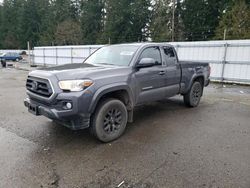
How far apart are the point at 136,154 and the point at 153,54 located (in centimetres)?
247

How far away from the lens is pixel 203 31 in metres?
34.8

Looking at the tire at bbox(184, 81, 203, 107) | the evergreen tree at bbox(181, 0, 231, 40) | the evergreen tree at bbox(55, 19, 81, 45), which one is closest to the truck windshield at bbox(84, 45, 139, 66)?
the tire at bbox(184, 81, 203, 107)

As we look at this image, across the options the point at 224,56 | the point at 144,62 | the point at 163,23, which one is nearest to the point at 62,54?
the point at 224,56

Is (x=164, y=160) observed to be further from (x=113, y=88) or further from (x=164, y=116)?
(x=164, y=116)

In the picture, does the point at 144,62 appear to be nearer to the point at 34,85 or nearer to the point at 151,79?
the point at 151,79

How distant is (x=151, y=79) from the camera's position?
15.6 feet

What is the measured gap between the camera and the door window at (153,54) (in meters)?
4.81

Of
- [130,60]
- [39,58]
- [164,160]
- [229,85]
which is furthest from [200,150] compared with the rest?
[39,58]

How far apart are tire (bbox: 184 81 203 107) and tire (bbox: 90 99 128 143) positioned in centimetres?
274

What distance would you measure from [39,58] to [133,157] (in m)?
23.3

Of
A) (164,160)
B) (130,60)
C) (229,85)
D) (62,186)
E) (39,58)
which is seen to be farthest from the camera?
(39,58)

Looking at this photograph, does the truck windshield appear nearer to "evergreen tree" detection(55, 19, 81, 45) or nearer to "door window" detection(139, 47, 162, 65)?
"door window" detection(139, 47, 162, 65)

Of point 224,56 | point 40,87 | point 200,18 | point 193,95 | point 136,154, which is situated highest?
point 200,18

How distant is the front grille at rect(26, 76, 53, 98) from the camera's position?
3616 mm
